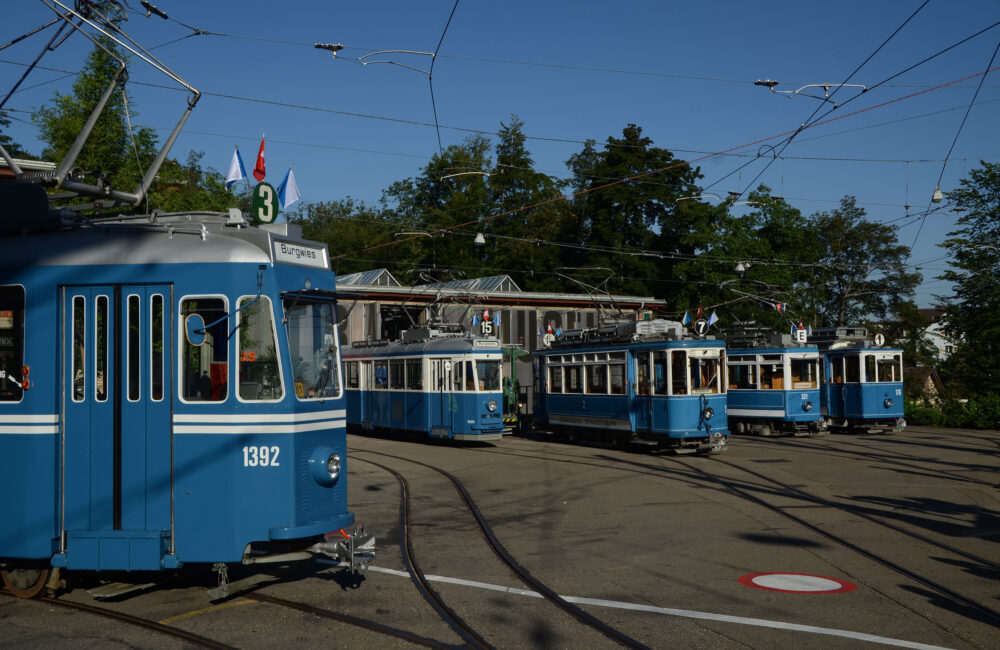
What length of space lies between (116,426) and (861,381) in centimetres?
2512

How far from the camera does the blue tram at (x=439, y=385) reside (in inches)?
972

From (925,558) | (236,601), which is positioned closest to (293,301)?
(236,601)

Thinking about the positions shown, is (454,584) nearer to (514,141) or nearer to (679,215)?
(679,215)

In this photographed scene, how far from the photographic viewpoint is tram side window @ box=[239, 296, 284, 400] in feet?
25.1

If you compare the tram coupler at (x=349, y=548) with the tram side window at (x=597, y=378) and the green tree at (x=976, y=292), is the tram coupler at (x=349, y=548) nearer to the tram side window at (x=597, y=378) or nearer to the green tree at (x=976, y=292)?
the tram side window at (x=597, y=378)

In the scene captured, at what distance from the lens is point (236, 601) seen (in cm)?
817

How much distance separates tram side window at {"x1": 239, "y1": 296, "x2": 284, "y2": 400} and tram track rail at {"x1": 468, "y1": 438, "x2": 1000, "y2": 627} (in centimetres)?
622

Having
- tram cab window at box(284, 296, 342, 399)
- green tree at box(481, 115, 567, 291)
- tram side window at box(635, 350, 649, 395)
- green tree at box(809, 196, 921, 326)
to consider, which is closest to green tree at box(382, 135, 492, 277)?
green tree at box(481, 115, 567, 291)

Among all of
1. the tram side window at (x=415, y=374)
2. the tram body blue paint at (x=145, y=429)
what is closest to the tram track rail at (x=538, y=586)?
the tram body blue paint at (x=145, y=429)

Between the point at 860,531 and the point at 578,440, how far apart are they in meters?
15.7

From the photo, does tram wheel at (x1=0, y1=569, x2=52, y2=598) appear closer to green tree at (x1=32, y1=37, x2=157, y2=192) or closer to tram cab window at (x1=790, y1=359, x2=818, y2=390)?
green tree at (x1=32, y1=37, x2=157, y2=192)

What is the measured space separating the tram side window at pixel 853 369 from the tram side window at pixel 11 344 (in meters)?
25.6

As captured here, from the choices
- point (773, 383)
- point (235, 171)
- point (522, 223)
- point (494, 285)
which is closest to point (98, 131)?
point (235, 171)

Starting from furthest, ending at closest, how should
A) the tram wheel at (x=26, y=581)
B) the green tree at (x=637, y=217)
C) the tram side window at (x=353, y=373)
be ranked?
the green tree at (x=637, y=217) → the tram side window at (x=353, y=373) → the tram wheel at (x=26, y=581)
